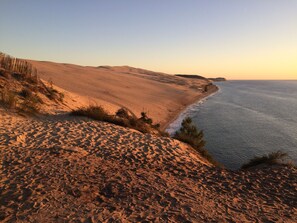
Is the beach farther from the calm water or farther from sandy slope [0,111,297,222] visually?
the calm water

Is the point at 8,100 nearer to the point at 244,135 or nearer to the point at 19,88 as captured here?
the point at 19,88

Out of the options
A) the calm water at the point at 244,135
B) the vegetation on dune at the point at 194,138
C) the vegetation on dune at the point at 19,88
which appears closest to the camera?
the vegetation on dune at the point at 194,138

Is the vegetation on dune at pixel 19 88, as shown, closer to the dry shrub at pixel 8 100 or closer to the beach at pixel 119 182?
the dry shrub at pixel 8 100

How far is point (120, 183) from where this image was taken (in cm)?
709

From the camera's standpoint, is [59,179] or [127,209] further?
[59,179]

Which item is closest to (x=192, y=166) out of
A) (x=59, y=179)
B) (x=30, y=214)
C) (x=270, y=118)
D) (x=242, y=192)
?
(x=242, y=192)

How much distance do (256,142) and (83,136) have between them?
1562cm

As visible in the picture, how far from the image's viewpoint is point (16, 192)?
6.16 metres

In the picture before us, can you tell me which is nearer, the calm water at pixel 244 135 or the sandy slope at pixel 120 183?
the sandy slope at pixel 120 183

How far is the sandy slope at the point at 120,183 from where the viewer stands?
571 cm

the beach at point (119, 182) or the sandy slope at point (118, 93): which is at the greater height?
the sandy slope at point (118, 93)

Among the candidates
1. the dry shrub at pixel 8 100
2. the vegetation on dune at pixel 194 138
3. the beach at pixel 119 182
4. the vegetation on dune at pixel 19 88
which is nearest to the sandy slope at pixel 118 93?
the vegetation on dune at pixel 194 138

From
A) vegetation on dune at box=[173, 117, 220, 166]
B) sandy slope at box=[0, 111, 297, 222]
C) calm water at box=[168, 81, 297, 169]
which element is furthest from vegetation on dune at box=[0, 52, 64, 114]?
calm water at box=[168, 81, 297, 169]

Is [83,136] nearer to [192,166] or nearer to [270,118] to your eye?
[192,166]
